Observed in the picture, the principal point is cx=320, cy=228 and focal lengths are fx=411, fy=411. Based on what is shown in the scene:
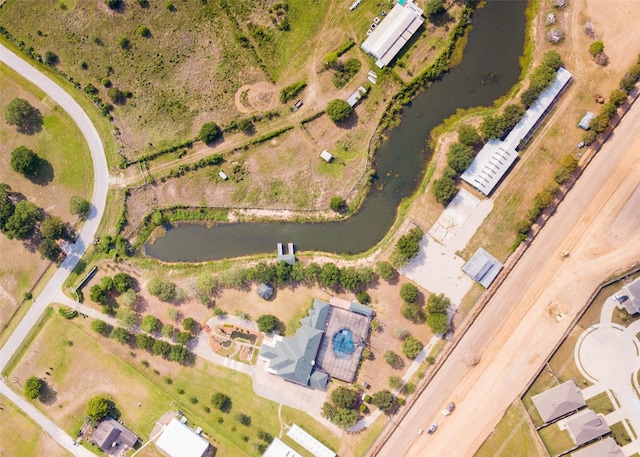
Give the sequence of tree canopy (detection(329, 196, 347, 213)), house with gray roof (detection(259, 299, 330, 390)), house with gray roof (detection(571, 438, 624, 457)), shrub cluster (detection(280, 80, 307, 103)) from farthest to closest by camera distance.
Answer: shrub cluster (detection(280, 80, 307, 103)), tree canopy (detection(329, 196, 347, 213)), house with gray roof (detection(259, 299, 330, 390)), house with gray roof (detection(571, 438, 624, 457))

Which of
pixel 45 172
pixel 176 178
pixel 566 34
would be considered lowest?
pixel 45 172

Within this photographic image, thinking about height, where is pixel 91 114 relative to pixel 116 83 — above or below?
below

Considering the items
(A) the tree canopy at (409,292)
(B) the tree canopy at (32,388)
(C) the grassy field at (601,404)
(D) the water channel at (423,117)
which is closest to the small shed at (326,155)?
(D) the water channel at (423,117)

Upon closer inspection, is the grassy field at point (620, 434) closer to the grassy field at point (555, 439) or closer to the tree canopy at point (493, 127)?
the grassy field at point (555, 439)

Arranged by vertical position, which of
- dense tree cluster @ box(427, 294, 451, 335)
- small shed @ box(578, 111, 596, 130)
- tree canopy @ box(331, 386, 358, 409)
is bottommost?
tree canopy @ box(331, 386, 358, 409)

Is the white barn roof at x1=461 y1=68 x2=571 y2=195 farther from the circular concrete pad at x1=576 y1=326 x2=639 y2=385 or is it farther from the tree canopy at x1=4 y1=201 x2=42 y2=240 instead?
the tree canopy at x1=4 y1=201 x2=42 y2=240

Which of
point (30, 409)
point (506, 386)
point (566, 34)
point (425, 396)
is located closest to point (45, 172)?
point (30, 409)

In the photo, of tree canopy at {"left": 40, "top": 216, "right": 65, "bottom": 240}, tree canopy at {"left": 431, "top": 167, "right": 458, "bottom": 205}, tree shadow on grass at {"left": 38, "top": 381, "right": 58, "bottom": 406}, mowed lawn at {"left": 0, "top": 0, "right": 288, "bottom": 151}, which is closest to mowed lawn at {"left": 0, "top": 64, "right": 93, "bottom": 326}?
tree canopy at {"left": 40, "top": 216, "right": 65, "bottom": 240}

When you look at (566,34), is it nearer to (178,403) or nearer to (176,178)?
(176,178)
